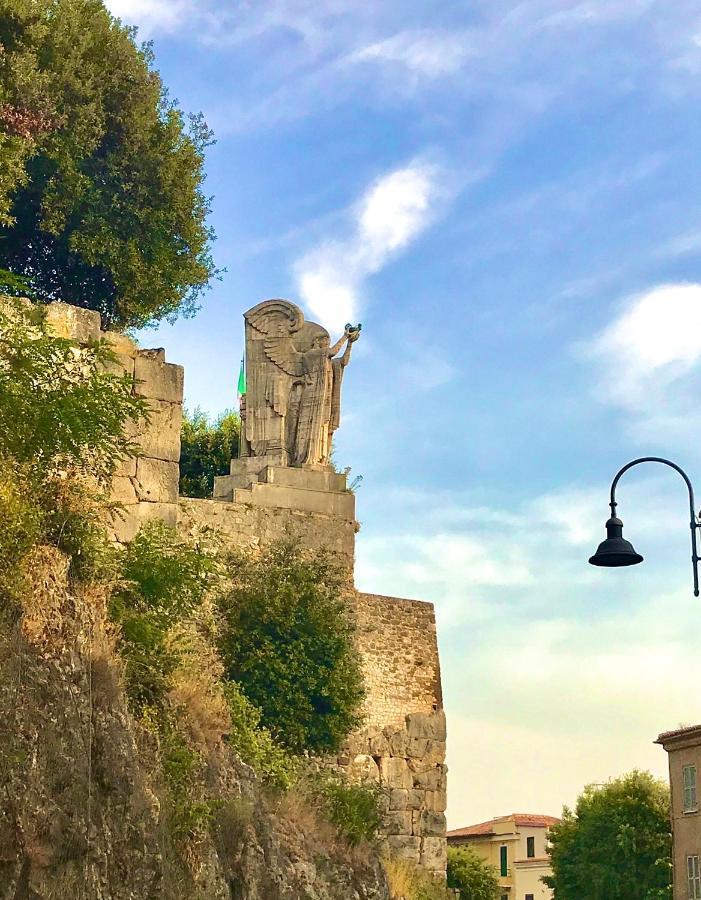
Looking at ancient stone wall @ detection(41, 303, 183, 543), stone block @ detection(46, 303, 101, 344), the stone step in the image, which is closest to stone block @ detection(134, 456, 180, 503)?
ancient stone wall @ detection(41, 303, 183, 543)

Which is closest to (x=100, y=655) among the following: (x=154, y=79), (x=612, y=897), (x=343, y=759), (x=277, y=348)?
(x=343, y=759)

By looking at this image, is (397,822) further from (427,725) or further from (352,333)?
(352,333)

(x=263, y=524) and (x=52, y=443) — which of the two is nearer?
(x=52, y=443)

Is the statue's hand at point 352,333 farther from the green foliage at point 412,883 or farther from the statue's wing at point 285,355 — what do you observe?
the green foliage at point 412,883

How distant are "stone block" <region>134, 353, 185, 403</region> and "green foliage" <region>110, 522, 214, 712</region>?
173 centimetres

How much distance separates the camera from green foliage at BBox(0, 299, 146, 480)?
13.4 m

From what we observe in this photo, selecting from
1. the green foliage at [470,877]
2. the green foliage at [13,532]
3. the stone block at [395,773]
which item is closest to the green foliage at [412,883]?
the stone block at [395,773]

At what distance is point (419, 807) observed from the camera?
2377cm

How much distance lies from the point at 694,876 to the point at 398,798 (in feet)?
62.6

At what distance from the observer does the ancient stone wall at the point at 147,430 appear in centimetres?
1598

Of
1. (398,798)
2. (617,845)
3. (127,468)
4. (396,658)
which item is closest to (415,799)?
(398,798)

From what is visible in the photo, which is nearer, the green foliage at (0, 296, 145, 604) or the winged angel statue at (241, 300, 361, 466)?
the green foliage at (0, 296, 145, 604)

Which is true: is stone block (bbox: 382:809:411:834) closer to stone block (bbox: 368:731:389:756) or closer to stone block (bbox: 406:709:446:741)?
stone block (bbox: 368:731:389:756)

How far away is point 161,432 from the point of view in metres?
16.7
